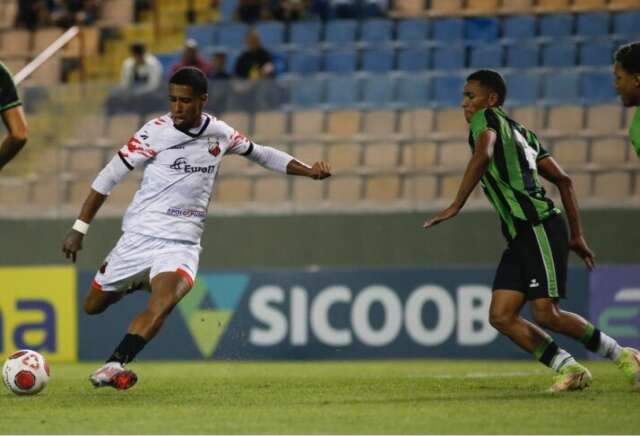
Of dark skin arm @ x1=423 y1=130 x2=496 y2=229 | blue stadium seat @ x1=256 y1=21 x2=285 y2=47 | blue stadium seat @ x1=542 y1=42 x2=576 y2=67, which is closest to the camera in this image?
dark skin arm @ x1=423 y1=130 x2=496 y2=229

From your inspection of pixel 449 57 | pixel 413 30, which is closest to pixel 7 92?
pixel 449 57

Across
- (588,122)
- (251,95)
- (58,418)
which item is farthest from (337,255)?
(58,418)

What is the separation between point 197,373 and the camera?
501 inches

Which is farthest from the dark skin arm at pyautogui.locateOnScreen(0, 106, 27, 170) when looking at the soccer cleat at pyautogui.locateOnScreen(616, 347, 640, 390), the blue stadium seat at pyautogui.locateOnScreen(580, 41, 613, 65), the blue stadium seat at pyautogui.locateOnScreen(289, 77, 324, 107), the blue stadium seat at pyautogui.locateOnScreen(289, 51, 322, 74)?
the blue stadium seat at pyautogui.locateOnScreen(289, 51, 322, 74)

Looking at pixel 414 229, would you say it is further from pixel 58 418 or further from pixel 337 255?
pixel 58 418

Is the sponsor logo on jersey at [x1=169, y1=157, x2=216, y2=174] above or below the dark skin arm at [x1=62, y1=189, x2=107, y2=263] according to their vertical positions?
above

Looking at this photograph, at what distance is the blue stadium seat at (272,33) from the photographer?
62.4 feet

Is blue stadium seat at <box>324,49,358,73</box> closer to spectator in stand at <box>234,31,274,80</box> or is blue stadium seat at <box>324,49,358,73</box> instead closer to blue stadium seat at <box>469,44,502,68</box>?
spectator in stand at <box>234,31,274,80</box>

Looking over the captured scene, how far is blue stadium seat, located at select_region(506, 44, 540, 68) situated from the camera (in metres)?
17.4

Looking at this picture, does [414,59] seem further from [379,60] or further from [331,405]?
[331,405]

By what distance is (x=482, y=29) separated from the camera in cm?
1828

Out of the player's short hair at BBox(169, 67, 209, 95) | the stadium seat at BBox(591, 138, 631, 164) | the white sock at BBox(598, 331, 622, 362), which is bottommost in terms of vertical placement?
the white sock at BBox(598, 331, 622, 362)

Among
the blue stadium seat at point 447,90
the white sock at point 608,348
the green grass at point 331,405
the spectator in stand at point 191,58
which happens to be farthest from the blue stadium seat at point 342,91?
the white sock at point 608,348

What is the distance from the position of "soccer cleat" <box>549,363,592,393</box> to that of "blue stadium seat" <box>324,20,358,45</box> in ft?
32.4
